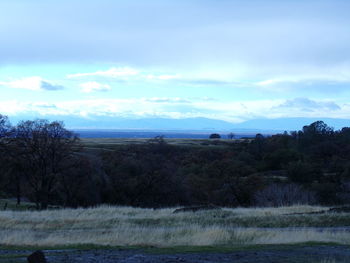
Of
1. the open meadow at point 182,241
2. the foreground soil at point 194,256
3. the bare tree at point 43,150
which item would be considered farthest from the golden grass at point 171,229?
the bare tree at point 43,150

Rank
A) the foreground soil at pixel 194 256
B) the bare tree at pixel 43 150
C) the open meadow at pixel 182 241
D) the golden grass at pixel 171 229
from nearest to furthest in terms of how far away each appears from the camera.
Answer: the foreground soil at pixel 194 256 → the open meadow at pixel 182 241 → the golden grass at pixel 171 229 → the bare tree at pixel 43 150

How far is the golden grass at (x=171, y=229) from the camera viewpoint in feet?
45.2

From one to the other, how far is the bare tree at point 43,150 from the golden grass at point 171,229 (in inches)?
503

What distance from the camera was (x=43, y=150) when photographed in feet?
122

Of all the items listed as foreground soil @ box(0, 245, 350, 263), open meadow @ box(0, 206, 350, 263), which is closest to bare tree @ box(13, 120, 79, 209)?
open meadow @ box(0, 206, 350, 263)

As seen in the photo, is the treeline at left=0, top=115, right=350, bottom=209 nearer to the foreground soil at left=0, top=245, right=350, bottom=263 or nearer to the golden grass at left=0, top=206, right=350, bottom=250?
the golden grass at left=0, top=206, right=350, bottom=250

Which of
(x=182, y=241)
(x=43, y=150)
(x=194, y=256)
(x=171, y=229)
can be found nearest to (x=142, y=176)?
(x=43, y=150)

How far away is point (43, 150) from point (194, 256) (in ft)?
94.5

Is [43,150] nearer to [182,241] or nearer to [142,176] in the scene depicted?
[142,176]

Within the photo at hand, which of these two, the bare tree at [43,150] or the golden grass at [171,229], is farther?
the bare tree at [43,150]

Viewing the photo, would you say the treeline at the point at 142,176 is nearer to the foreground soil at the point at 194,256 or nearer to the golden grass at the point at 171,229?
the golden grass at the point at 171,229

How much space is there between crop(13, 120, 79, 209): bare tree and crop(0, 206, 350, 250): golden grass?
1278 cm

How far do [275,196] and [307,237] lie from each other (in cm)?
2815

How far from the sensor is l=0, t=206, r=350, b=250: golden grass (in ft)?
45.2
